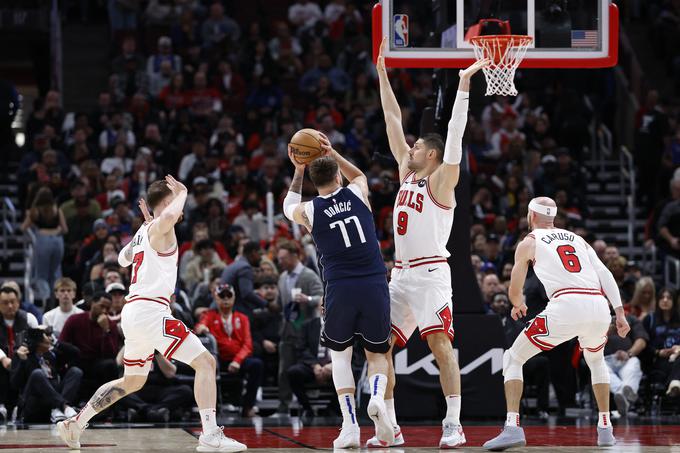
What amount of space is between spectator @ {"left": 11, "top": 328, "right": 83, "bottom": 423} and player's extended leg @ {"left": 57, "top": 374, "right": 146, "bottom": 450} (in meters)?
3.34

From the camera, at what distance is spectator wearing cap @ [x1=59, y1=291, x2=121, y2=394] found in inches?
546

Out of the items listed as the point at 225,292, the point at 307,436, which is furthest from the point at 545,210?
the point at 225,292

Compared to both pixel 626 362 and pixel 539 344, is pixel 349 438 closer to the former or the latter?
pixel 539 344

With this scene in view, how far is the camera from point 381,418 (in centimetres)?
904

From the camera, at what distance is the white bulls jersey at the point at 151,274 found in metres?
9.50

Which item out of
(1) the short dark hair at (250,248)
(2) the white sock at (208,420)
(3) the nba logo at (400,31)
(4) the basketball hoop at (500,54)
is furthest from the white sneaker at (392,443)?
(1) the short dark hair at (250,248)

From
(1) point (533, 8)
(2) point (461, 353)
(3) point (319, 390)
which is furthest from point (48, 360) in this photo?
(1) point (533, 8)

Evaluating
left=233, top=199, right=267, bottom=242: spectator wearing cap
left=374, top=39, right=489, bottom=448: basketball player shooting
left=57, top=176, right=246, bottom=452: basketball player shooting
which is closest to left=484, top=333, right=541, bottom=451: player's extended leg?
left=374, top=39, right=489, bottom=448: basketball player shooting

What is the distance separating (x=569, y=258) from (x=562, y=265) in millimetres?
99

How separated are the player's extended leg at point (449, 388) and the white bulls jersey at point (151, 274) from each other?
2128 mm

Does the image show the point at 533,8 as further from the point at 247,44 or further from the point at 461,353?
the point at 247,44

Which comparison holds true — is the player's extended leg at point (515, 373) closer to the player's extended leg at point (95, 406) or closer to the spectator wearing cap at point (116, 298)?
the player's extended leg at point (95, 406)

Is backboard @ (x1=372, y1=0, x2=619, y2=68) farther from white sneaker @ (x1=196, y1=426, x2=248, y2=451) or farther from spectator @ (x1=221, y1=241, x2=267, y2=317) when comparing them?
white sneaker @ (x1=196, y1=426, x2=248, y2=451)

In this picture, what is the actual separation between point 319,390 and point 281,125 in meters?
7.72
